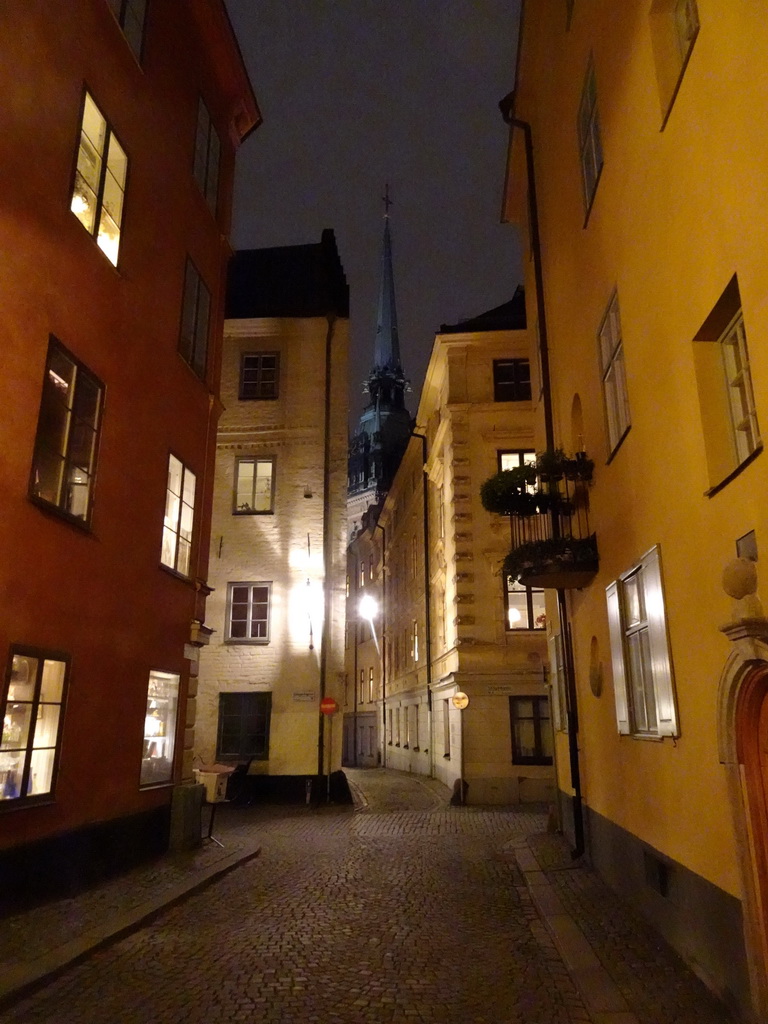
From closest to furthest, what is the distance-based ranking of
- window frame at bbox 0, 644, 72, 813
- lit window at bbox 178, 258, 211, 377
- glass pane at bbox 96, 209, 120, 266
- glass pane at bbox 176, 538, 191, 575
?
window frame at bbox 0, 644, 72, 813 < glass pane at bbox 96, 209, 120, 266 < glass pane at bbox 176, 538, 191, 575 < lit window at bbox 178, 258, 211, 377

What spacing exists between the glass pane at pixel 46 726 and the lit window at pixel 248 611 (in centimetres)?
1253

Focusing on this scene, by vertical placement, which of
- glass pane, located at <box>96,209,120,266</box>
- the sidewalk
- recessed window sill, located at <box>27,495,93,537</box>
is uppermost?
glass pane, located at <box>96,209,120,266</box>

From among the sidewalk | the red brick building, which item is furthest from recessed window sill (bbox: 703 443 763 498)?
the red brick building

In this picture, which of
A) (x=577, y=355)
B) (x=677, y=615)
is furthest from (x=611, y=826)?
(x=577, y=355)

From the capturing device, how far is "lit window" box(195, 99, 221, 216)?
48.9 feet

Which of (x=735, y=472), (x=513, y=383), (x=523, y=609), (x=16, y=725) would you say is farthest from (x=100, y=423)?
(x=513, y=383)

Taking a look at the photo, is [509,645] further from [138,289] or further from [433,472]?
[138,289]

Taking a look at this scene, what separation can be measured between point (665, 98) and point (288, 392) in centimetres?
1762

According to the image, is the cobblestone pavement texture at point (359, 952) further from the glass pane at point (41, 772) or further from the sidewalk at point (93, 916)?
the glass pane at point (41, 772)

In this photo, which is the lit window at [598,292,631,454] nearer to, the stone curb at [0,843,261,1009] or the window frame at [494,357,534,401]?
A: the stone curb at [0,843,261,1009]

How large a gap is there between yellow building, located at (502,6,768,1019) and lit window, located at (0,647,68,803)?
6535 millimetres

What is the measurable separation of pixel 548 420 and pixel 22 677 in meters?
9.24

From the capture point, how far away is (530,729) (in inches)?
854

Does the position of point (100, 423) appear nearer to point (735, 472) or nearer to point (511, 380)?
point (735, 472)
